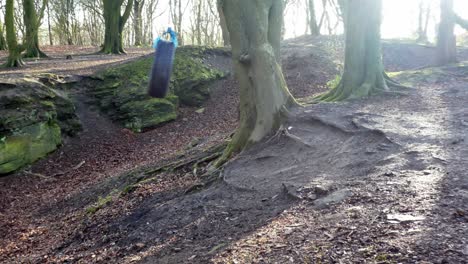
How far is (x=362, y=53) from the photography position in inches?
291

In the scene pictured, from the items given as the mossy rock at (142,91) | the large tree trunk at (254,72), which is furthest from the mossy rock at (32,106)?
the large tree trunk at (254,72)

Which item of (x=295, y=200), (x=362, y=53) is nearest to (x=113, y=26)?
(x=362, y=53)

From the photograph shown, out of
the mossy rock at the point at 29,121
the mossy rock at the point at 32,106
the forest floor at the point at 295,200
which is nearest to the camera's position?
the forest floor at the point at 295,200

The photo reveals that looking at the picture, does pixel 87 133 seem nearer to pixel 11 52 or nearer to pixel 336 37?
pixel 11 52

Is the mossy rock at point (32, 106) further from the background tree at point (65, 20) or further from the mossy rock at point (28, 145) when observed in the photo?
the background tree at point (65, 20)

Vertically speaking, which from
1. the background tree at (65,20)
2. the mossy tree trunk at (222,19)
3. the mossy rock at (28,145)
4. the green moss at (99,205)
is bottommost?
the green moss at (99,205)

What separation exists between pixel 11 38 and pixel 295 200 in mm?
11665

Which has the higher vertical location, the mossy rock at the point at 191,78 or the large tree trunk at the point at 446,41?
the large tree trunk at the point at 446,41

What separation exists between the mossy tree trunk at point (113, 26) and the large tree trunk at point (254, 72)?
524 inches

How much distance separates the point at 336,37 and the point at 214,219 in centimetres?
1594

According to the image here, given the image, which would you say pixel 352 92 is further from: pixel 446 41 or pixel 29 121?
pixel 29 121

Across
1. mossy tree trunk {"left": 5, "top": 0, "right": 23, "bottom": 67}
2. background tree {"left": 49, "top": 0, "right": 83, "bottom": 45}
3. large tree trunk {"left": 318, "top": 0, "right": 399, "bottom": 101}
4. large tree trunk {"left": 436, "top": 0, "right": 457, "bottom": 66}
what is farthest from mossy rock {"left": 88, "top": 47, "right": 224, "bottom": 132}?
background tree {"left": 49, "top": 0, "right": 83, "bottom": 45}

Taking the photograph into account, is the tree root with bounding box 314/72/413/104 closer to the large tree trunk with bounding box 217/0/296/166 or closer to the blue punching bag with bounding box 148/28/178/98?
the large tree trunk with bounding box 217/0/296/166

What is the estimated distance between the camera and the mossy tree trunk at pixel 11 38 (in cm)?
1202
